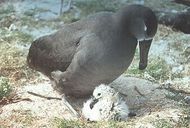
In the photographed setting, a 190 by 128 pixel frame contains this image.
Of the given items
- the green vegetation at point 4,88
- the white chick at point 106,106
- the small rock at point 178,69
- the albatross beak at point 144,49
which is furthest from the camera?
the small rock at point 178,69

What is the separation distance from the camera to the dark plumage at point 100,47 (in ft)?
13.0

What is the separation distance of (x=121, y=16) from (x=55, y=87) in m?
0.82

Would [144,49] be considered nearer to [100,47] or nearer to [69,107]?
[100,47]

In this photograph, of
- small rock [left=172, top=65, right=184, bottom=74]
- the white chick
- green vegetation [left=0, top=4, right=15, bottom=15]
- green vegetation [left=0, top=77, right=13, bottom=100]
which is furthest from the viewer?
green vegetation [left=0, top=4, right=15, bottom=15]

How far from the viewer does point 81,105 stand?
435 centimetres

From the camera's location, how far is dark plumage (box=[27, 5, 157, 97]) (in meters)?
3.96

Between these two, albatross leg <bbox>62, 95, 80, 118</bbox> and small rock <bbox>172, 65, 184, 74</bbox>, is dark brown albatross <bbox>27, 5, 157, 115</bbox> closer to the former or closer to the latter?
albatross leg <bbox>62, 95, 80, 118</bbox>

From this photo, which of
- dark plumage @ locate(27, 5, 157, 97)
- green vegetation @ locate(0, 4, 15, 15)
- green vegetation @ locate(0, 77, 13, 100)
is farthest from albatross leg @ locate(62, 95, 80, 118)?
green vegetation @ locate(0, 4, 15, 15)

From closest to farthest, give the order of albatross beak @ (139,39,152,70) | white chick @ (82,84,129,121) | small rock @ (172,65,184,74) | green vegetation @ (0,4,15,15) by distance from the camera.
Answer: white chick @ (82,84,129,121) < albatross beak @ (139,39,152,70) < small rock @ (172,65,184,74) < green vegetation @ (0,4,15,15)

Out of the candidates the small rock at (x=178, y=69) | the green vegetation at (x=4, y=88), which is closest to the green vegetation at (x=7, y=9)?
the small rock at (x=178, y=69)

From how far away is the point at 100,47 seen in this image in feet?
13.0

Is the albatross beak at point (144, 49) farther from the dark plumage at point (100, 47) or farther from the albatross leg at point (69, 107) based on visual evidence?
the albatross leg at point (69, 107)

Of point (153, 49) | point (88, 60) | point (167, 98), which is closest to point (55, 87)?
point (88, 60)

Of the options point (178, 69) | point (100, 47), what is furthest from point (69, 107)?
point (178, 69)
